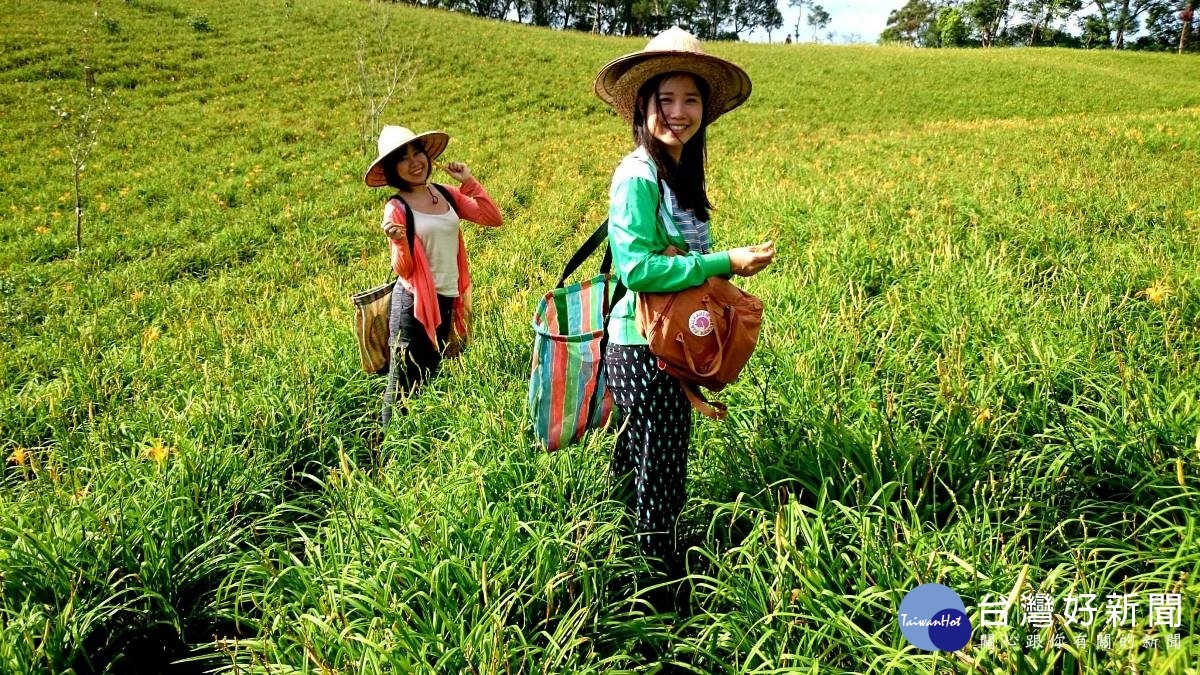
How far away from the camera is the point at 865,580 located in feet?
5.81

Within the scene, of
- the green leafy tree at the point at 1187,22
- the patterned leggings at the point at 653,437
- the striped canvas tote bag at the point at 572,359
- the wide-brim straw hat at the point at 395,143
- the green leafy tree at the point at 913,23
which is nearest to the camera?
the patterned leggings at the point at 653,437

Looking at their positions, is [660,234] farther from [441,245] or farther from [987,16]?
[987,16]

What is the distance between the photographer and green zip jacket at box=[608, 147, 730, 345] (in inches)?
66.2

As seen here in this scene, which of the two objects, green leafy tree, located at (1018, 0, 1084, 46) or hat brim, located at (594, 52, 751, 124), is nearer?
hat brim, located at (594, 52, 751, 124)

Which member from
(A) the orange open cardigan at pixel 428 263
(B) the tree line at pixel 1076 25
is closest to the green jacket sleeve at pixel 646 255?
(A) the orange open cardigan at pixel 428 263

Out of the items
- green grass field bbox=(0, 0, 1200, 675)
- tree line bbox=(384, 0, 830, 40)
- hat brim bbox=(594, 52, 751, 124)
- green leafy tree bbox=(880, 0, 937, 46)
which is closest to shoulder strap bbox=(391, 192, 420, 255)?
green grass field bbox=(0, 0, 1200, 675)

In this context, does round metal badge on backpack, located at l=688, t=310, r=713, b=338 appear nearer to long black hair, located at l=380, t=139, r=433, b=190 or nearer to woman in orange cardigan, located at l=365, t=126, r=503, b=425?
woman in orange cardigan, located at l=365, t=126, r=503, b=425

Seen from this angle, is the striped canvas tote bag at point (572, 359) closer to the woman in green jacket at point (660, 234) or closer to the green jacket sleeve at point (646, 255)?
the woman in green jacket at point (660, 234)

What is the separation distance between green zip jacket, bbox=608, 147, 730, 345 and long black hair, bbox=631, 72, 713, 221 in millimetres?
51

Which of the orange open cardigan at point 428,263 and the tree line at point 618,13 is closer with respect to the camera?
the orange open cardigan at point 428,263

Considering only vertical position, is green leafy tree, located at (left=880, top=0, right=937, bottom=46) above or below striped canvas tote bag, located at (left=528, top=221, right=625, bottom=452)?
above

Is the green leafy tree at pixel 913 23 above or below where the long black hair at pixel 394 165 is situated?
above

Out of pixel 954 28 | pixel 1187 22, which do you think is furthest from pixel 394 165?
pixel 954 28

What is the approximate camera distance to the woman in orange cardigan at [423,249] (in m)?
3.13
